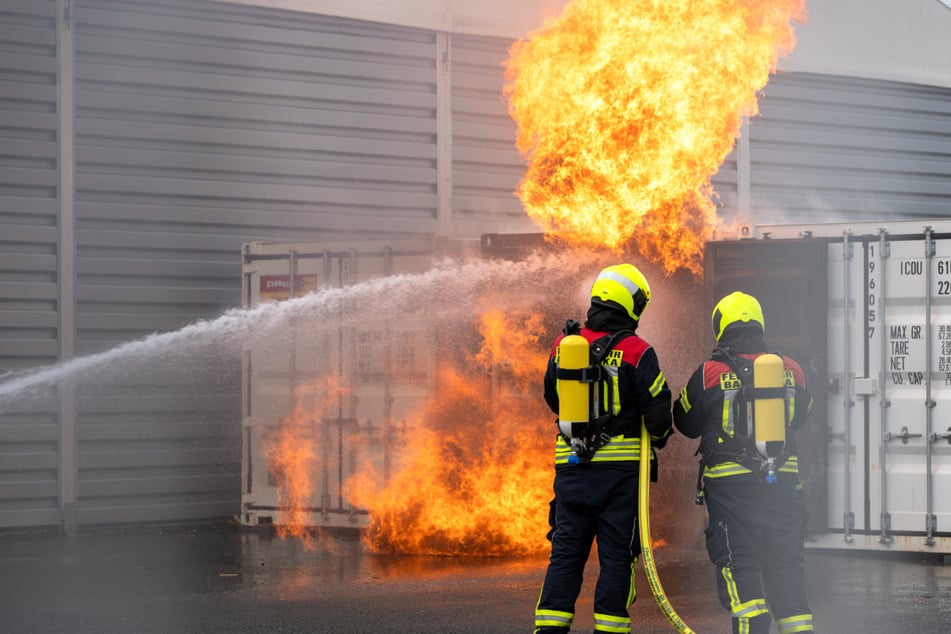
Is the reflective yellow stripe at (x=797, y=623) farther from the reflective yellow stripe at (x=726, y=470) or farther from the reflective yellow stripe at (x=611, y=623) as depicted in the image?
the reflective yellow stripe at (x=611, y=623)

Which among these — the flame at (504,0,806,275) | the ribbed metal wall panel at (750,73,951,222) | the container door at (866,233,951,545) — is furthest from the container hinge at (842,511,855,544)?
the ribbed metal wall panel at (750,73,951,222)

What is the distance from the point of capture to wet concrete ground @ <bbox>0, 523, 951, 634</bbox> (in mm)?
8180

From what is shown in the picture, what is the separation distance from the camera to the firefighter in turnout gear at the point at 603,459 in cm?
652

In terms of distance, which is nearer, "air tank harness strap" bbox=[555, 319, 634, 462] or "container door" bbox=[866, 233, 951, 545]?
"air tank harness strap" bbox=[555, 319, 634, 462]

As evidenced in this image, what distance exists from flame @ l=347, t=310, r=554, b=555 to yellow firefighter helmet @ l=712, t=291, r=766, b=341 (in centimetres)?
403

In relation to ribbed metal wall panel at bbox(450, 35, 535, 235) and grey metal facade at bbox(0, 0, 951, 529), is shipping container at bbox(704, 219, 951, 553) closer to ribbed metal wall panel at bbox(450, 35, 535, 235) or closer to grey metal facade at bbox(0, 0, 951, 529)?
ribbed metal wall panel at bbox(450, 35, 535, 235)

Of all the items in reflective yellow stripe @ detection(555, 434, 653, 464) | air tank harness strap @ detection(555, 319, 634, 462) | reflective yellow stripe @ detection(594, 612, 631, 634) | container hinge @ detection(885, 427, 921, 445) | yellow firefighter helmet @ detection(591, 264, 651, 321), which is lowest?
reflective yellow stripe @ detection(594, 612, 631, 634)

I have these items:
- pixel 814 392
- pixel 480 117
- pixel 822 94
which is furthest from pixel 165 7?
pixel 822 94

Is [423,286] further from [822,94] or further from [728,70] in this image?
[822,94]

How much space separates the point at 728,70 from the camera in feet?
36.1

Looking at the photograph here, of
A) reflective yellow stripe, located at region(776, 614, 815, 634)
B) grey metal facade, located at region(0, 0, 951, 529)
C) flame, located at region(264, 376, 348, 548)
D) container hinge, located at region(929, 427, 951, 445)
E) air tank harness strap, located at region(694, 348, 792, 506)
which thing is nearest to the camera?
reflective yellow stripe, located at region(776, 614, 815, 634)

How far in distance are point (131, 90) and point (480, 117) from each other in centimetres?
398

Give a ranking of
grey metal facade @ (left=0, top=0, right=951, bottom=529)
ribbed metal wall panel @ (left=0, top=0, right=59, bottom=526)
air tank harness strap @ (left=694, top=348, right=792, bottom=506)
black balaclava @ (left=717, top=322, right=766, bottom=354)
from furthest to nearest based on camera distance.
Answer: grey metal facade @ (left=0, top=0, right=951, bottom=529) → ribbed metal wall panel @ (left=0, top=0, right=59, bottom=526) → black balaclava @ (left=717, top=322, right=766, bottom=354) → air tank harness strap @ (left=694, top=348, right=792, bottom=506)

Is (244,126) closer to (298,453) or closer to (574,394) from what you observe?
(298,453)
